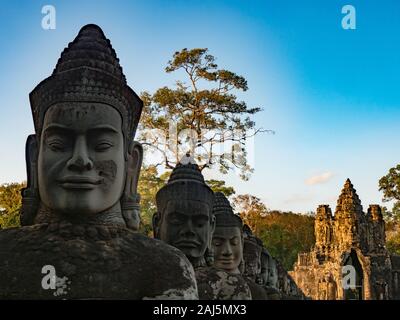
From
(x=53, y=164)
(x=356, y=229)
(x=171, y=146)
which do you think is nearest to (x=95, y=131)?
(x=53, y=164)

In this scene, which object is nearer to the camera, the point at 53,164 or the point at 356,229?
the point at 53,164

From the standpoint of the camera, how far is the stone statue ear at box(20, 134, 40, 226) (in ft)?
12.8

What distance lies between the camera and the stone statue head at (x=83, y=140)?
3.63 metres

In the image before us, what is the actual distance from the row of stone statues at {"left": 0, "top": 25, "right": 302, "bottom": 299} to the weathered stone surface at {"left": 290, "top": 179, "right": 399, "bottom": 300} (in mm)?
33027

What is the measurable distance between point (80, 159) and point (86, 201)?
30 cm

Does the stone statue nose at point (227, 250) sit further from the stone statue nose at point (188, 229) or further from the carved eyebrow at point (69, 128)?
the carved eyebrow at point (69, 128)

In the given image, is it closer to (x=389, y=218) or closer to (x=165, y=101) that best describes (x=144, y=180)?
(x=165, y=101)

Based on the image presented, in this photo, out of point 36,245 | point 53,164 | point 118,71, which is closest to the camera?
point 36,245

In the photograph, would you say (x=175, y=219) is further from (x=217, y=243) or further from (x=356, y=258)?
(x=356, y=258)

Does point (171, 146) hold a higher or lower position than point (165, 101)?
lower

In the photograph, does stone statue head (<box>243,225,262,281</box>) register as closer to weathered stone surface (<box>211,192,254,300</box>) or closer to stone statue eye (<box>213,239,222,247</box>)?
weathered stone surface (<box>211,192,254,300</box>)

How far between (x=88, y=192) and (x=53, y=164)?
1.09 feet

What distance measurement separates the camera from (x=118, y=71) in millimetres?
4062
